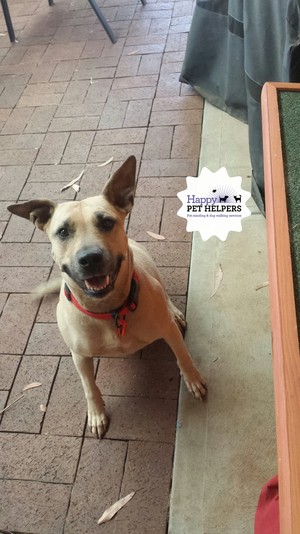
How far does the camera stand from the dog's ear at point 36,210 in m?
1.74

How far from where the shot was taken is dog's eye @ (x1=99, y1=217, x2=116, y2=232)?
1685 millimetres

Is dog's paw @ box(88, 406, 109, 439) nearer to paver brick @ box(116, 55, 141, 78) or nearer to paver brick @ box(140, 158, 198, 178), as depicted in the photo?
paver brick @ box(140, 158, 198, 178)

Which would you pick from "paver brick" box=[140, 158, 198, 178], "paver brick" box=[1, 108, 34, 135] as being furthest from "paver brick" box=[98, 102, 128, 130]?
"paver brick" box=[1, 108, 34, 135]

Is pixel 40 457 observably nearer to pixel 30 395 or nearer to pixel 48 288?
pixel 30 395

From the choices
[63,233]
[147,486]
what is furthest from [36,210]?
[147,486]

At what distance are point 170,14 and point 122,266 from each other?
4157mm

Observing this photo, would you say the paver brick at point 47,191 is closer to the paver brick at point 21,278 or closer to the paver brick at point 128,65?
the paver brick at point 21,278

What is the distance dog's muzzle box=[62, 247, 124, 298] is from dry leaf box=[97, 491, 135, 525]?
95 centimetres

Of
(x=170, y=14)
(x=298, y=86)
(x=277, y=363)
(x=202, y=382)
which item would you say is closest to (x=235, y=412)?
(x=202, y=382)

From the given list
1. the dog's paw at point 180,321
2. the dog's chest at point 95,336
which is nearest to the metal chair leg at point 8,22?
the dog's paw at point 180,321

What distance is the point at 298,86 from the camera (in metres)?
1.58

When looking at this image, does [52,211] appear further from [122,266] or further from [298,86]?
[298,86]

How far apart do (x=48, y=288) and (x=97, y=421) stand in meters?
0.81

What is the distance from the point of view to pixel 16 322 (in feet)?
8.61
